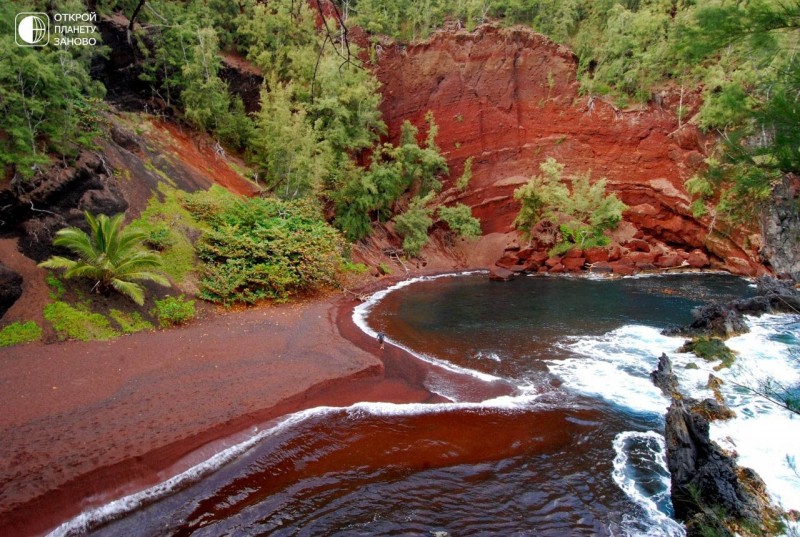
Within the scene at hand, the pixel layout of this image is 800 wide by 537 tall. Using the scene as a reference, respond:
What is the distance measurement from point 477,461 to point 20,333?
1006 cm

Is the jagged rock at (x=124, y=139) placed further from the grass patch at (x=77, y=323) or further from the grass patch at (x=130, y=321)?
the grass patch at (x=77, y=323)

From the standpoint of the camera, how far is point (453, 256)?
3128 centimetres

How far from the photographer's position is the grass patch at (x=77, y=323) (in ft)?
31.9

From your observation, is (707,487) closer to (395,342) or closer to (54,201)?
(395,342)

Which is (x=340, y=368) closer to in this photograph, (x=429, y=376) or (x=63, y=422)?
(x=429, y=376)

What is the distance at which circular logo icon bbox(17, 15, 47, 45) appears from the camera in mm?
13350

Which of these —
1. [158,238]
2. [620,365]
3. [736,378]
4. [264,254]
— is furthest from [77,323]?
[736,378]

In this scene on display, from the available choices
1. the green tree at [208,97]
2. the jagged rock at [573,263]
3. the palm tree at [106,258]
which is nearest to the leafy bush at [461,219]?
the jagged rock at [573,263]

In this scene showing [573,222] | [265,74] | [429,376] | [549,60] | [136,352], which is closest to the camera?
[136,352]

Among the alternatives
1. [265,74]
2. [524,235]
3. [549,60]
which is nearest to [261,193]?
[265,74]

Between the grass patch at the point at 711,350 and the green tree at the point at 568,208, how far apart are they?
56.4 feet

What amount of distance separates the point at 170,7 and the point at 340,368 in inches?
1009

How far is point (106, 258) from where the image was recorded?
10.9m

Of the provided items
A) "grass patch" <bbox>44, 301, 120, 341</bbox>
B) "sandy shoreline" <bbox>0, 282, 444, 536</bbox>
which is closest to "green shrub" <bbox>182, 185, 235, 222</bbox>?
"sandy shoreline" <bbox>0, 282, 444, 536</bbox>
